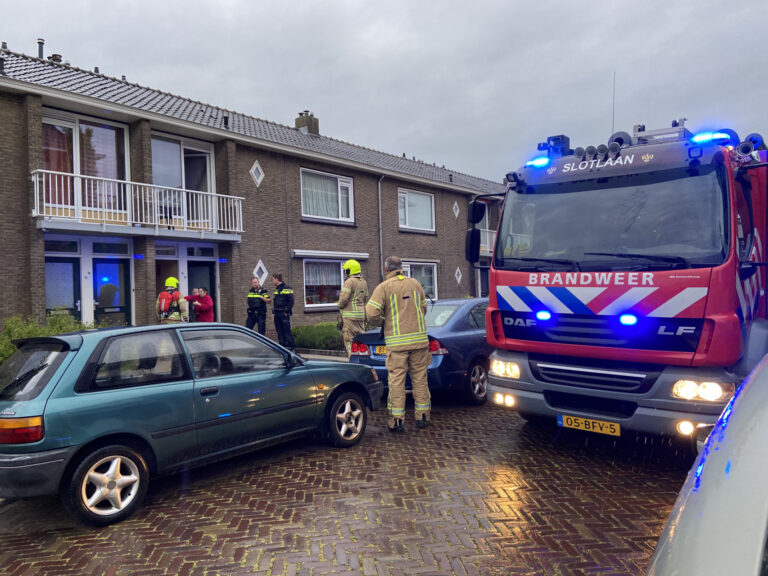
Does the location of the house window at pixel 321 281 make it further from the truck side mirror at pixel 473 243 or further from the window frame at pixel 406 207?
the truck side mirror at pixel 473 243

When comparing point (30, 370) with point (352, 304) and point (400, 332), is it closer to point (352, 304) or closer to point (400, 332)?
point (400, 332)

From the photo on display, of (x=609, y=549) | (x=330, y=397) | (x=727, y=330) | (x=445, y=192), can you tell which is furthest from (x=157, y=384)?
(x=445, y=192)

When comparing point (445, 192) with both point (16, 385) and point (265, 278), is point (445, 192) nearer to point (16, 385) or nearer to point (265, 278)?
point (265, 278)

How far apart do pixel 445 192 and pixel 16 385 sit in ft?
65.7

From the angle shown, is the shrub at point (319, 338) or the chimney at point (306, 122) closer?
the shrub at point (319, 338)

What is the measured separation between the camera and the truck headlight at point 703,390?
13.3 feet

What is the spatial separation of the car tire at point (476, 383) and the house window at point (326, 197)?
1033cm

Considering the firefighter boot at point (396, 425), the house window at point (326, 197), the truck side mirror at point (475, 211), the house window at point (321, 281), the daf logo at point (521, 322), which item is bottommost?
the firefighter boot at point (396, 425)

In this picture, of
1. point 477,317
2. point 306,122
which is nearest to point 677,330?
point 477,317

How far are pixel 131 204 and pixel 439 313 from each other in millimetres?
8399

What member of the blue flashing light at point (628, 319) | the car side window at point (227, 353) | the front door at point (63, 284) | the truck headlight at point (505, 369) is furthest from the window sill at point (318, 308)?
the blue flashing light at point (628, 319)

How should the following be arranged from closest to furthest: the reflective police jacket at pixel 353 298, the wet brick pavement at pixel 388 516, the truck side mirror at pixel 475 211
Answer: the wet brick pavement at pixel 388 516, the truck side mirror at pixel 475 211, the reflective police jacket at pixel 353 298

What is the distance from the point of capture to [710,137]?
455 centimetres

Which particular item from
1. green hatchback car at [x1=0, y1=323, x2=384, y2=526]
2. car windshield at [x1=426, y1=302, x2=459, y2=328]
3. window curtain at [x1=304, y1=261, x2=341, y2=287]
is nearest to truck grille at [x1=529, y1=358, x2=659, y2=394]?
green hatchback car at [x1=0, y1=323, x2=384, y2=526]
